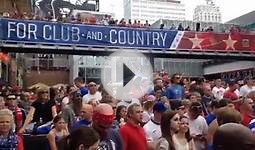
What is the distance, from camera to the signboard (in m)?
20.8

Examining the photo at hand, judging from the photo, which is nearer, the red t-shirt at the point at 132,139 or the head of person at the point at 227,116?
the head of person at the point at 227,116

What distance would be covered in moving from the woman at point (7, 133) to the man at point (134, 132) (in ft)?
4.24

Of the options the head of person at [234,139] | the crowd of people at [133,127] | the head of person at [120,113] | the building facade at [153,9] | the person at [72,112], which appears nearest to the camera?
the head of person at [234,139]

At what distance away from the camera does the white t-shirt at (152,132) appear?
19.7 ft

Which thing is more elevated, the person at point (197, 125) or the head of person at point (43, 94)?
the head of person at point (43, 94)

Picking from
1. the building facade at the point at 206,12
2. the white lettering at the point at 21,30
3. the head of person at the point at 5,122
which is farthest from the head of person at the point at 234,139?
the building facade at the point at 206,12

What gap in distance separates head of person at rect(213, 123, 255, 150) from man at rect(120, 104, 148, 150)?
336 centimetres

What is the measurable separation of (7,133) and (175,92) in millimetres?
5941

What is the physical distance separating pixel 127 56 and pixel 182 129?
1798cm

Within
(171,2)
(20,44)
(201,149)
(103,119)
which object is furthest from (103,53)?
(171,2)

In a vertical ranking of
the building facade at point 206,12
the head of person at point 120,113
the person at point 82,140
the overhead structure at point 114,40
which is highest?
the building facade at point 206,12

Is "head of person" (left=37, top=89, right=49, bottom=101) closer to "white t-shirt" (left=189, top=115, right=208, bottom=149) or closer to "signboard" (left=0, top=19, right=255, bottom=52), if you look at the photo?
"white t-shirt" (left=189, top=115, right=208, bottom=149)

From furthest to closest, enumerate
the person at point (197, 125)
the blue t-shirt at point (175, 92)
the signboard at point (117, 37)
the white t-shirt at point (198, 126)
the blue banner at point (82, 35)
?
the signboard at point (117, 37), the blue banner at point (82, 35), the blue t-shirt at point (175, 92), the white t-shirt at point (198, 126), the person at point (197, 125)

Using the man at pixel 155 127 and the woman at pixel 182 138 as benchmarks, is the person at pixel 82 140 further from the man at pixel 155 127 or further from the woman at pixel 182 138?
the man at pixel 155 127
